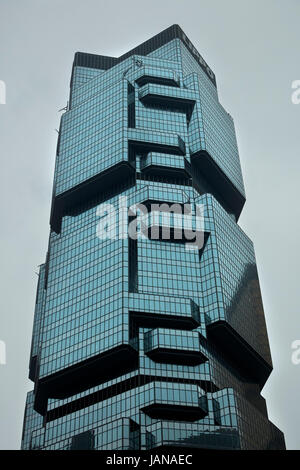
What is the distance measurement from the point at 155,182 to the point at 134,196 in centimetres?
683

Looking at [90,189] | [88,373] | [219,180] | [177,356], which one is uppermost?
[219,180]

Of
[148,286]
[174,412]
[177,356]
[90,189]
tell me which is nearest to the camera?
[174,412]

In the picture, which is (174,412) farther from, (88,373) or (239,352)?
(239,352)

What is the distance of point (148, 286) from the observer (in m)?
139

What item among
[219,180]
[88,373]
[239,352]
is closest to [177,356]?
[88,373]

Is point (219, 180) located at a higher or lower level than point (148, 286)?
higher

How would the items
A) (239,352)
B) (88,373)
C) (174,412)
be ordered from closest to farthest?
(174,412)
(88,373)
(239,352)

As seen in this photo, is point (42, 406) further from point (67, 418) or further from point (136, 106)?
point (136, 106)

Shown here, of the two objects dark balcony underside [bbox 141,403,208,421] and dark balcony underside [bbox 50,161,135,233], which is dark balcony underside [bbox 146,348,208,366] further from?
dark balcony underside [bbox 50,161,135,233]

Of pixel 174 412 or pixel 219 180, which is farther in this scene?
pixel 219 180

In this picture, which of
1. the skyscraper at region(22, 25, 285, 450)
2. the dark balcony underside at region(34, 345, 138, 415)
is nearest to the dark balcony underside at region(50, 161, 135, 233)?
the skyscraper at region(22, 25, 285, 450)

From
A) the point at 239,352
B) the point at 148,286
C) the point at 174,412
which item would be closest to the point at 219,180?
the point at 148,286

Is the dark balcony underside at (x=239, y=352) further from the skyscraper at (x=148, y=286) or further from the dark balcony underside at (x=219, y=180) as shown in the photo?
the dark balcony underside at (x=219, y=180)
